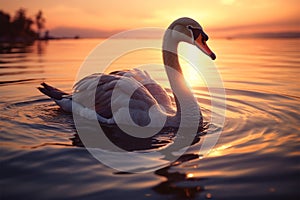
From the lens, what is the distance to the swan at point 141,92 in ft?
19.5

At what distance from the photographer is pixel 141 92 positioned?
20.1 feet

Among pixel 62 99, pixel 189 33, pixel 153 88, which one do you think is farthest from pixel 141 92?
pixel 62 99

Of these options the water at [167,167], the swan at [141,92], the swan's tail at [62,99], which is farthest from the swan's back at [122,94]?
the water at [167,167]

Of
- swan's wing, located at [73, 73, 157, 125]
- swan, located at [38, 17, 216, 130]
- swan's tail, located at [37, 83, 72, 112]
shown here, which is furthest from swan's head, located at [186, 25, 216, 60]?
swan's tail, located at [37, 83, 72, 112]

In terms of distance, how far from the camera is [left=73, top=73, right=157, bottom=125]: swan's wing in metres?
5.94

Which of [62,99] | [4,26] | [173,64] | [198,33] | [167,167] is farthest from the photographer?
[4,26]

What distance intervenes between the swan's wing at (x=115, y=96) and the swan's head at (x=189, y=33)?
1.15 metres

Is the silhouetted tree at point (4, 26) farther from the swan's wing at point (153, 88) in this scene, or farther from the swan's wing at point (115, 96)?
the swan's wing at point (153, 88)

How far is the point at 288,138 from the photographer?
5152mm

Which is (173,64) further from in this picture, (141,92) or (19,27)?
(19,27)

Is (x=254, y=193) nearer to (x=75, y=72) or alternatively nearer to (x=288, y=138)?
(x=288, y=138)

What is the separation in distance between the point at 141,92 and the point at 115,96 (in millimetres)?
485

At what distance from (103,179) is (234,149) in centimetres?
195

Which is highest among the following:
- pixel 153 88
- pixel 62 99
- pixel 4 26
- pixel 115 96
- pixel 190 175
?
pixel 4 26
